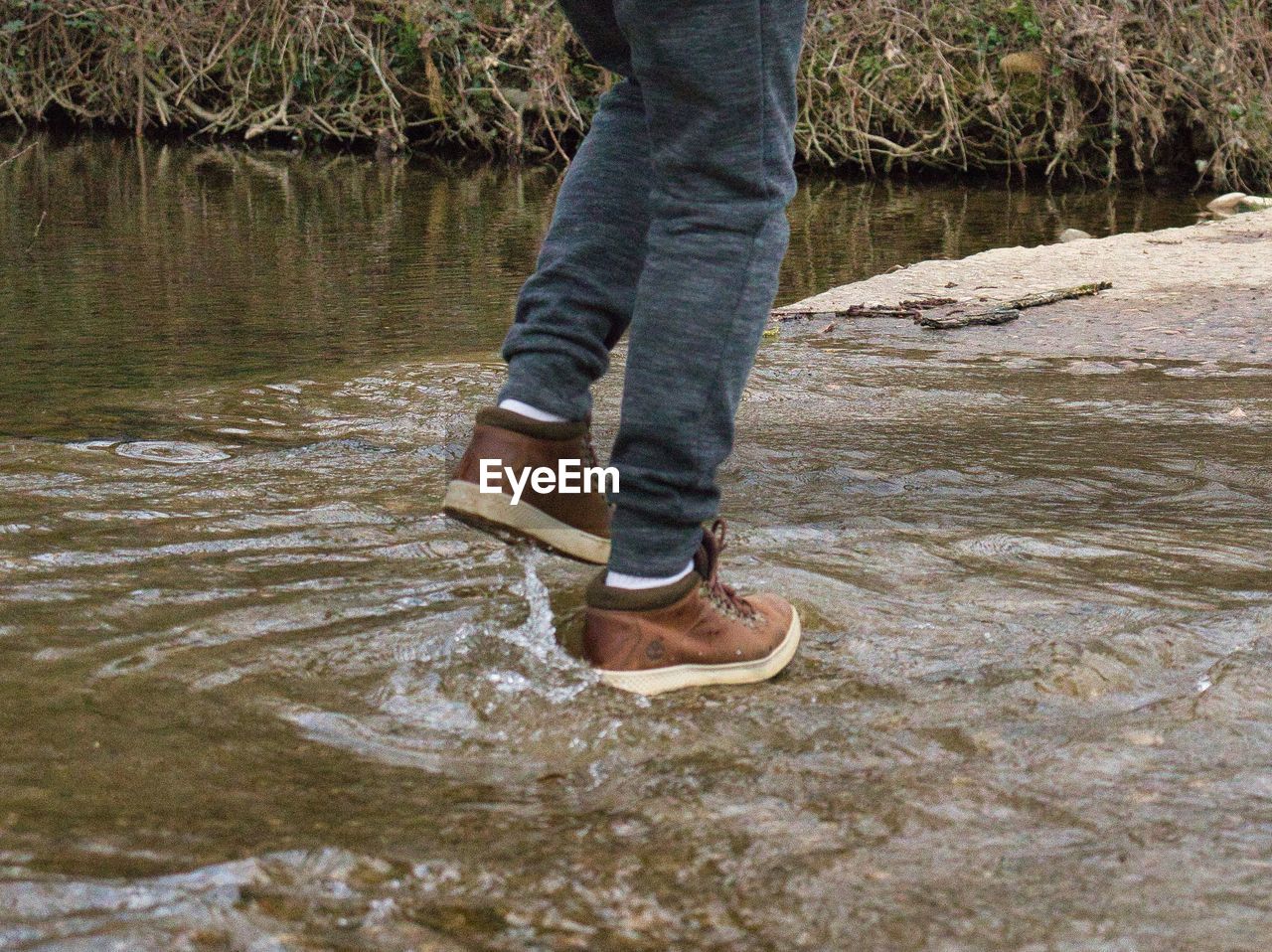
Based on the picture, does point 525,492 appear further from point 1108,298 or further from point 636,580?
point 1108,298

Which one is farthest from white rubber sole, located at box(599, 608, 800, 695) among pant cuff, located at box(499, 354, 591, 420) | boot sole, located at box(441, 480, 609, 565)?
pant cuff, located at box(499, 354, 591, 420)

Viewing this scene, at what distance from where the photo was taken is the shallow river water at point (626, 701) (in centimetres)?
123

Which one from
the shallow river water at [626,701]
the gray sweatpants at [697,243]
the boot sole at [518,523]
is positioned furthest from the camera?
the boot sole at [518,523]

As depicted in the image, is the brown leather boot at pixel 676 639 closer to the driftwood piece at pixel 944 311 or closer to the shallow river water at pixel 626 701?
the shallow river water at pixel 626 701

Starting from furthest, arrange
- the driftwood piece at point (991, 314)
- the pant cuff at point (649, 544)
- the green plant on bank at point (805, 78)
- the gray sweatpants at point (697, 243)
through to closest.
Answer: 1. the green plant on bank at point (805, 78)
2. the driftwood piece at point (991, 314)
3. the pant cuff at point (649, 544)
4. the gray sweatpants at point (697, 243)

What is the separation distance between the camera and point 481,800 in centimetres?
143

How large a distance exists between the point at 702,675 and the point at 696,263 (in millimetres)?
462

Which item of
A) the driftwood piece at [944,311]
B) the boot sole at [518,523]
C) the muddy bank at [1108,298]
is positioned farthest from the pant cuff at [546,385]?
the driftwood piece at [944,311]

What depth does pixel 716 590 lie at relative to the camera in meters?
1.82

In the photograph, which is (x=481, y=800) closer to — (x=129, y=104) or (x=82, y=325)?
(x=82, y=325)

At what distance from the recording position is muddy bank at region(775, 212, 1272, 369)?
4.64 meters

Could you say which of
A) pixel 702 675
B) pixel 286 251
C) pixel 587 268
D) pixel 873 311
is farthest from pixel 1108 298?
pixel 702 675

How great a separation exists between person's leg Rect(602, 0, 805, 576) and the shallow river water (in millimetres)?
211

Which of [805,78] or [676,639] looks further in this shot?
[805,78]
